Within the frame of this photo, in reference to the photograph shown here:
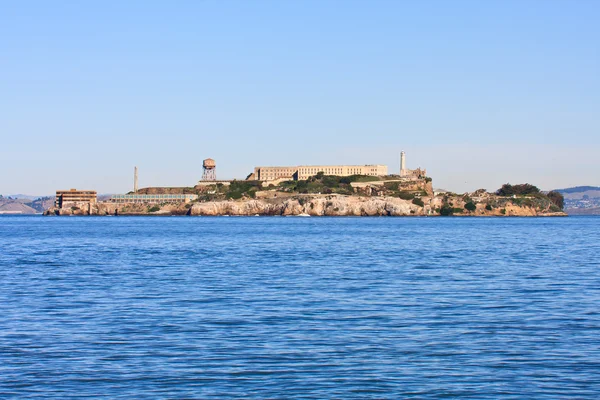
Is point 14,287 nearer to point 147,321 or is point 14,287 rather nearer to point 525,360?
point 147,321

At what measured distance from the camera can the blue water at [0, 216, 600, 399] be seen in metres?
16.9

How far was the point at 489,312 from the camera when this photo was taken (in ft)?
87.9

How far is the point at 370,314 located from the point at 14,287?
1683 centimetres

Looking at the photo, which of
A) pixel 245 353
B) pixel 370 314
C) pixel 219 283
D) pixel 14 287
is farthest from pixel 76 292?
pixel 245 353

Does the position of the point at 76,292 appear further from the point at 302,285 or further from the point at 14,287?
the point at 302,285

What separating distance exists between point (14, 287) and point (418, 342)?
20.5 meters

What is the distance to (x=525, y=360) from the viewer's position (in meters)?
19.1

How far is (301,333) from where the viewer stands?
22.6 m

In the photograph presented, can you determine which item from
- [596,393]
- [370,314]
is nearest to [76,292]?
[370,314]

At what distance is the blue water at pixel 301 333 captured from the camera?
55.4 feet

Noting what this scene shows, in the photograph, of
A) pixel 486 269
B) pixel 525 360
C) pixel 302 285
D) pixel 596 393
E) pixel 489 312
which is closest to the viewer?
pixel 596 393

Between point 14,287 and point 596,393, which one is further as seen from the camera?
point 14,287

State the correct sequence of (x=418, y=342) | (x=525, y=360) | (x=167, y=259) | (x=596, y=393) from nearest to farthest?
(x=596, y=393) < (x=525, y=360) < (x=418, y=342) < (x=167, y=259)

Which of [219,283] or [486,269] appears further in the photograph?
[486,269]
